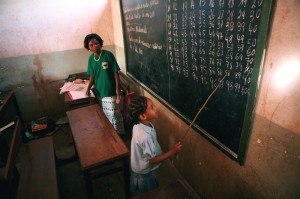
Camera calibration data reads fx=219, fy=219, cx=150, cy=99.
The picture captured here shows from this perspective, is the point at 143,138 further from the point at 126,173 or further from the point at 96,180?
the point at 96,180

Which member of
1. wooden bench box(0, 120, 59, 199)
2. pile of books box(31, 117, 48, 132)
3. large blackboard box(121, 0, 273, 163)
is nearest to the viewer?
large blackboard box(121, 0, 273, 163)

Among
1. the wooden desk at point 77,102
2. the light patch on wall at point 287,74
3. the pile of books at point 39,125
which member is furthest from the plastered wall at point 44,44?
the light patch on wall at point 287,74

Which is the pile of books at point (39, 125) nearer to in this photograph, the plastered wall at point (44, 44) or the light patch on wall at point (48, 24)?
the plastered wall at point (44, 44)

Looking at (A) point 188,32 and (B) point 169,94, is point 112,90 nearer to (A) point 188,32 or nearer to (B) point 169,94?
(B) point 169,94

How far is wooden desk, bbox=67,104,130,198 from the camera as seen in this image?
2526 mm

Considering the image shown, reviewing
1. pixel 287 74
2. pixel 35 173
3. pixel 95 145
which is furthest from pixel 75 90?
pixel 287 74

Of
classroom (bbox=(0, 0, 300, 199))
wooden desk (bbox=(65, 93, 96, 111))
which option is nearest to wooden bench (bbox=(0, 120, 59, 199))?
classroom (bbox=(0, 0, 300, 199))

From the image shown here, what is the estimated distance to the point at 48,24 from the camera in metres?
5.07

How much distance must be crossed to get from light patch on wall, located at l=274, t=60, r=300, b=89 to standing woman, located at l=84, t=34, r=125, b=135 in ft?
9.64

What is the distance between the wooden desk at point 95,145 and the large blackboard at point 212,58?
961 mm

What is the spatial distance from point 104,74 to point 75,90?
1076mm

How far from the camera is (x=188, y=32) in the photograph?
7.98 feet

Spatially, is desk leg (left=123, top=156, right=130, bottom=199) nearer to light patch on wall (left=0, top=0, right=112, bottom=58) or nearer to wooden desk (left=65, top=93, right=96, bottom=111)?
wooden desk (left=65, top=93, right=96, bottom=111)

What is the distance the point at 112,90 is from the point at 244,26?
9.63 ft
